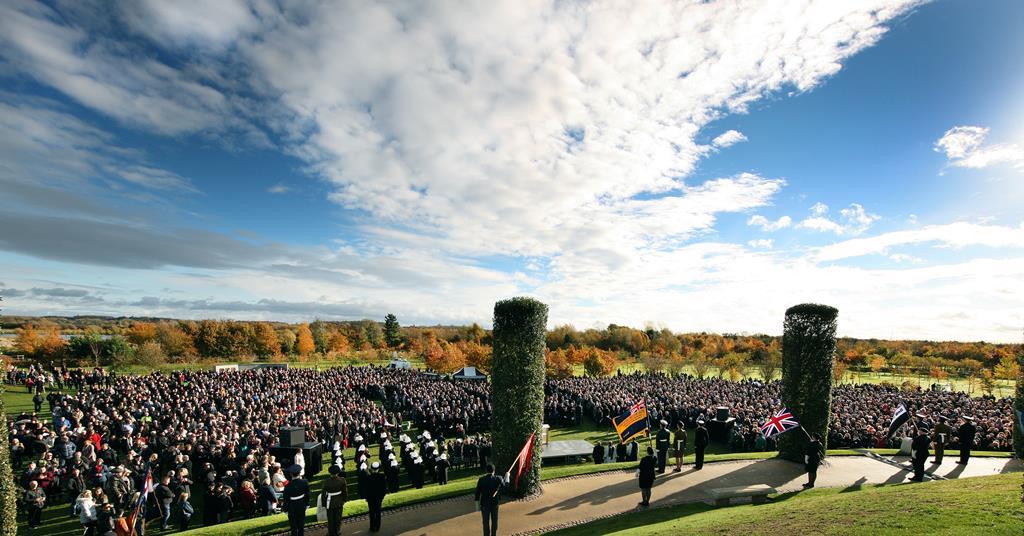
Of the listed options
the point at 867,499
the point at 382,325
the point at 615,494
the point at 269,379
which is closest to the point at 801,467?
the point at 867,499

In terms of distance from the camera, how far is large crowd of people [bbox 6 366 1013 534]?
1309 centimetres

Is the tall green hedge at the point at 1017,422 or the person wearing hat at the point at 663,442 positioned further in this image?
the tall green hedge at the point at 1017,422

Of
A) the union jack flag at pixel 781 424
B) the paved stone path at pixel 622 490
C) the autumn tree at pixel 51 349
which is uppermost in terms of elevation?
the union jack flag at pixel 781 424

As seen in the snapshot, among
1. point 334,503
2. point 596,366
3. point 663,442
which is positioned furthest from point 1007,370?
point 334,503

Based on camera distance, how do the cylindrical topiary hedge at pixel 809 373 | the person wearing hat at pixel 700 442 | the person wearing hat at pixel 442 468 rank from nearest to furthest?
the person wearing hat at pixel 700 442 < the cylindrical topiary hedge at pixel 809 373 < the person wearing hat at pixel 442 468

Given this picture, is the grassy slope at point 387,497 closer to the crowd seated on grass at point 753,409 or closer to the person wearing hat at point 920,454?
the crowd seated on grass at point 753,409

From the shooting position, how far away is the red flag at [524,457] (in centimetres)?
1198

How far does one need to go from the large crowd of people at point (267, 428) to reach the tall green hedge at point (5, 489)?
185 cm

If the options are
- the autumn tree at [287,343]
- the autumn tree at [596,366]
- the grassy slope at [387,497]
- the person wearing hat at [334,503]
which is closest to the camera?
the person wearing hat at [334,503]

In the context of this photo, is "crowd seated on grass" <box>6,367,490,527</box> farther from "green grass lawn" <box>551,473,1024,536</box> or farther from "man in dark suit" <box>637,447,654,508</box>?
"green grass lawn" <box>551,473,1024,536</box>

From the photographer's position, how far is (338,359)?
248ft

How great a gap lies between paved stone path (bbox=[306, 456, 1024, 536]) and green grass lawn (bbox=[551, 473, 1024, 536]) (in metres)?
0.84

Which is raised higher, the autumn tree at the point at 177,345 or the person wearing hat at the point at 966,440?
the person wearing hat at the point at 966,440

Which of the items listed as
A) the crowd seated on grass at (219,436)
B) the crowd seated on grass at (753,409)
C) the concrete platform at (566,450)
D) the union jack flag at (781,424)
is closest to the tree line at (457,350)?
the crowd seated on grass at (753,409)
